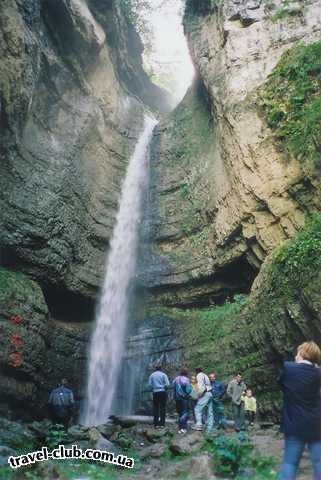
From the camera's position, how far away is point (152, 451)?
8594 millimetres

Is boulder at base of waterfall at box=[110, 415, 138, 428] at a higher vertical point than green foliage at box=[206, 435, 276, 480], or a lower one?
higher

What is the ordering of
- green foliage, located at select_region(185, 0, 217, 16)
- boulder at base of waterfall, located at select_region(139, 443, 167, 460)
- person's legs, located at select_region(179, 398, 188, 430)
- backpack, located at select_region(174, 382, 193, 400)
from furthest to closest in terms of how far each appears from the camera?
green foliage, located at select_region(185, 0, 217, 16), backpack, located at select_region(174, 382, 193, 400), person's legs, located at select_region(179, 398, 188, 430), boulder at base of waterfall, located at select_region(139, 443, 167, 460)

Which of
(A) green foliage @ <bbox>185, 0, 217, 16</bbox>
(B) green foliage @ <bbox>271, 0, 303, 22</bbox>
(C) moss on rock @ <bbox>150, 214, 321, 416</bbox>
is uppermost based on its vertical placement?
(A) green foliage @ <bbox>185, 0, 217, 16</bbox>

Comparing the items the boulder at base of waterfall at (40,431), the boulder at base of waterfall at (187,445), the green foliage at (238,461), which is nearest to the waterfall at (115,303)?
the boulder at base of waterfall at (40,431)

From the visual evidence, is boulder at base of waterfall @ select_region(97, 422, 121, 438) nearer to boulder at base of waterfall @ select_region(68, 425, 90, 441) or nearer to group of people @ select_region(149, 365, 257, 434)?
boulder at base of waterfall @ select_region(68, 425, 90, 441)

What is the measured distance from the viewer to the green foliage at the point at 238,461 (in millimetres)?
6348

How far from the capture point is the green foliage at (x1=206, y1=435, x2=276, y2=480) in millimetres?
6348

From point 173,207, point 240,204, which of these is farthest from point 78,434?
point 173,207

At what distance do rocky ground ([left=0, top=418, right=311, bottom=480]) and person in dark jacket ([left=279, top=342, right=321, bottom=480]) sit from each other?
1940mm

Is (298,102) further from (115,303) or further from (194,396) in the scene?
(115,303)

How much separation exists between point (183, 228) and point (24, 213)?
6.44 m

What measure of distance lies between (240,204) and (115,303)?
613 centimetres

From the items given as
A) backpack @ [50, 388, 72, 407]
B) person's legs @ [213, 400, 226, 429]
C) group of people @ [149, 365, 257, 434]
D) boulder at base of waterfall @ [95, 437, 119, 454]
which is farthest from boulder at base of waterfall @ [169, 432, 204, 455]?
backpack @ [50, 388, 72, 407]

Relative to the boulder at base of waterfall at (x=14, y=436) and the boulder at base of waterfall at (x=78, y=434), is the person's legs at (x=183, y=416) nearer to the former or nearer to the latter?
the boulder at base of waterfall at (x=78, y=434)
